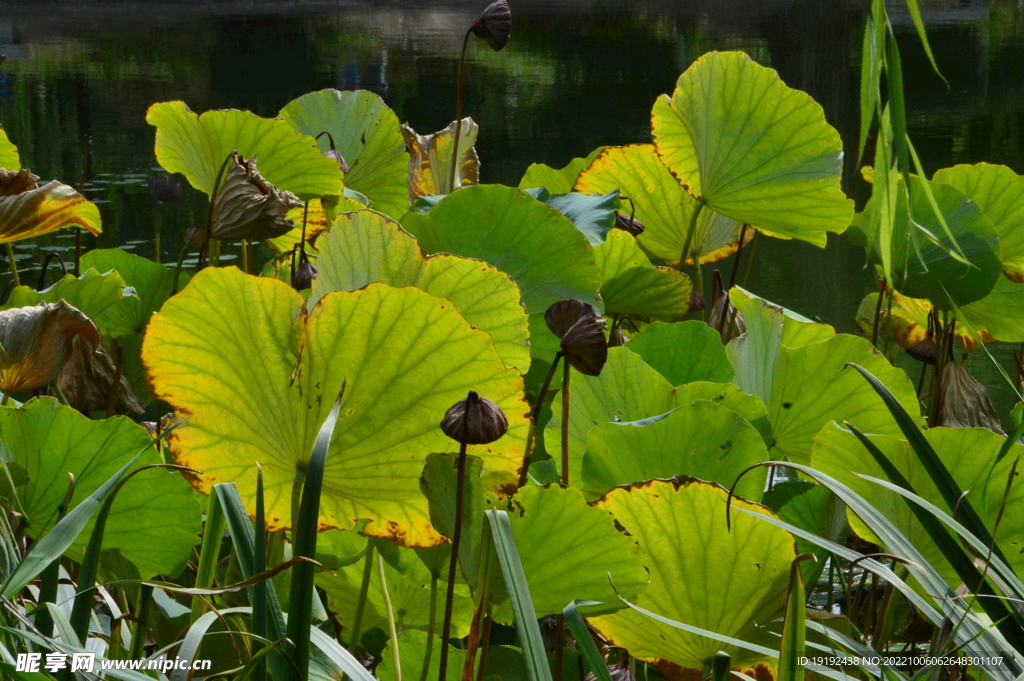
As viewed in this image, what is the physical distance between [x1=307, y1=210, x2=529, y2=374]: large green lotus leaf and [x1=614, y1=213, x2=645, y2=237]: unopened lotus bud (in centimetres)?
33

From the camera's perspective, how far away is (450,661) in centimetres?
53

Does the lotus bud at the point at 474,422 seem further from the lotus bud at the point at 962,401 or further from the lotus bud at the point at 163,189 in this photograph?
the lotus bud at the point at 163,189

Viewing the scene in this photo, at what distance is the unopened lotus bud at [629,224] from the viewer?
84cm

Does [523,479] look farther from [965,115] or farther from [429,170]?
[965,115]

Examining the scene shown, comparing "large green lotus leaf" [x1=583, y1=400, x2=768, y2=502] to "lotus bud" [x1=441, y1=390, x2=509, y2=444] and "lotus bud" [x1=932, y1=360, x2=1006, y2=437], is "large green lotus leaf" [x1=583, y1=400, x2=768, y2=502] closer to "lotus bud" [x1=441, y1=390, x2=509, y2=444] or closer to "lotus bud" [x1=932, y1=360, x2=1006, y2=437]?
"lotus bud" [x1=441, y1=390, x2=509, y2=444]

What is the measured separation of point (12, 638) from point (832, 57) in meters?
7.21

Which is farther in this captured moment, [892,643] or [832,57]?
[832,57]

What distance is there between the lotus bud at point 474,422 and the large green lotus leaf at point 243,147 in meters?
0.45

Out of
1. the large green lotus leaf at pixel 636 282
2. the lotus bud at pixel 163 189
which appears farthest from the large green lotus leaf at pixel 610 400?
the lotus bud at pixel 163 189

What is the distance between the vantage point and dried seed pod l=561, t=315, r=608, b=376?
1.44 feet

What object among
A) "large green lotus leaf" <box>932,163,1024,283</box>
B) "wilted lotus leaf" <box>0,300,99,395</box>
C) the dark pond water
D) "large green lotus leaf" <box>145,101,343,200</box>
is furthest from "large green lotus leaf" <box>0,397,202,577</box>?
the dark pond water

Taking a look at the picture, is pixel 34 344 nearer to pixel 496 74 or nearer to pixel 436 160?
pixel 436 160

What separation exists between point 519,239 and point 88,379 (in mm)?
307

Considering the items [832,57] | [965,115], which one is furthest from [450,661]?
[832,57]
